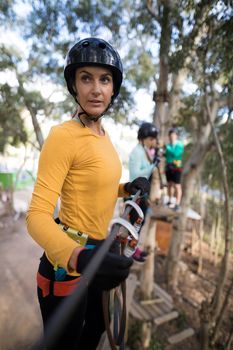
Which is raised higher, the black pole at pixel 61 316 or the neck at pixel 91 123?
the neck at pixel 91 123

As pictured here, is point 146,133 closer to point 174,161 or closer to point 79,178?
point 174,161

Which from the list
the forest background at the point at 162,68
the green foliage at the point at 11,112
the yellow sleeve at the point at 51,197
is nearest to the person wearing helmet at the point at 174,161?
the forest background at the point at 162,68

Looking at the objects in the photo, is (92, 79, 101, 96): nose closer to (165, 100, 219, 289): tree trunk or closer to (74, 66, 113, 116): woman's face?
(74, 66, 113, 116): woman's face

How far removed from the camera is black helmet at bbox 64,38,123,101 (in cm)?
178

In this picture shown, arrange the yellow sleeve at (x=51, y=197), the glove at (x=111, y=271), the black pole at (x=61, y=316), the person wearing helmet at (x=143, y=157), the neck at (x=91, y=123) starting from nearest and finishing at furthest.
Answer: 1. the black pole at (x=61, y=316)
2. the glove at (x=111, y=271)
3. the yellow sleeve at (x=51, y=197)
4. the neck at (x=91, y=123)
5. the person wearing helmet at (x=143, y=157)

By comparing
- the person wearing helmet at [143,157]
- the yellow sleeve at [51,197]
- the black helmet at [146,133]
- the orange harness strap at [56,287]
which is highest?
the black helmet at [146,133]

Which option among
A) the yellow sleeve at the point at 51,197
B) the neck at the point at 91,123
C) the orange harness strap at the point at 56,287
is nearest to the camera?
the yellow sleeve at the point at 51,197

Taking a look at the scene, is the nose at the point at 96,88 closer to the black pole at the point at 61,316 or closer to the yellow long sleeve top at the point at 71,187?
the yellow long sleeve top at the point at 71,187

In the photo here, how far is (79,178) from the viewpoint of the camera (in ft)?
5.46

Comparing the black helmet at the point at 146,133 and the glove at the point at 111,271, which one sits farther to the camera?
the black helmet at the point at 146,133

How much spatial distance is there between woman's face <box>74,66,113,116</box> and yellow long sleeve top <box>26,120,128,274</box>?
192mm

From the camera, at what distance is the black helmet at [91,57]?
178cm

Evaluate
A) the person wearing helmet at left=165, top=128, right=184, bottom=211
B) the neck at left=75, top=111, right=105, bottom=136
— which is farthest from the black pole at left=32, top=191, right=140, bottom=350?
the person wearing helmet at left=165, top=128, right=184, bottom=211

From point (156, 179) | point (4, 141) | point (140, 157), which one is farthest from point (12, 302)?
point (4, 141)
